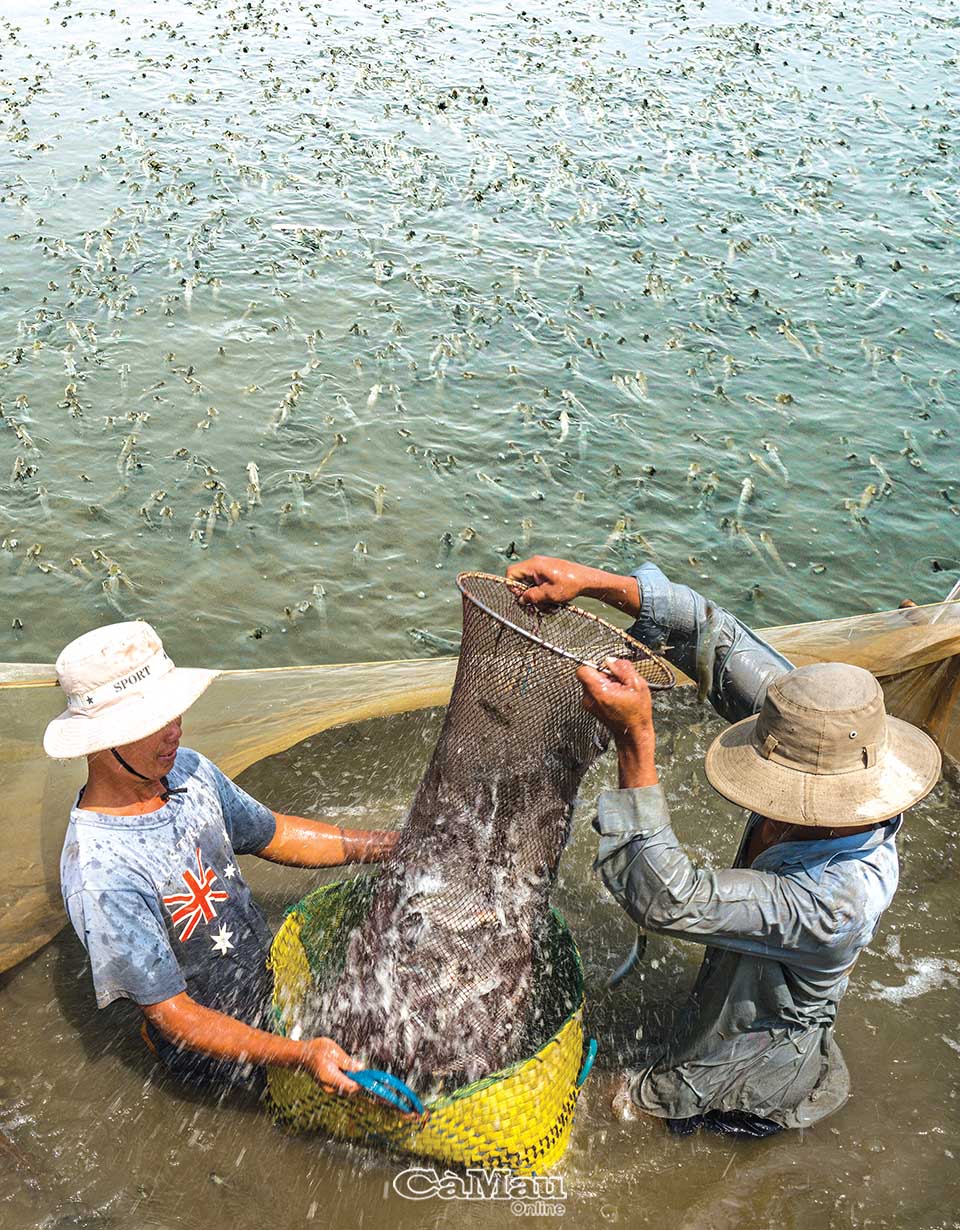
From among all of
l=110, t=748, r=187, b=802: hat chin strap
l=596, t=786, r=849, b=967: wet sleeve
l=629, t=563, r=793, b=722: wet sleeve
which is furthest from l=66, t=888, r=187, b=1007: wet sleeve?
l=629, t=563, r=793, b=722: wet sleeve

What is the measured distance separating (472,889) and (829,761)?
46.3 inches

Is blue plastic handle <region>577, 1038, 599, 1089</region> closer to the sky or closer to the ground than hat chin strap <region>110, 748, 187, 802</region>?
closer to the ground

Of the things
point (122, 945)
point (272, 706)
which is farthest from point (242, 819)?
point (272, 706)

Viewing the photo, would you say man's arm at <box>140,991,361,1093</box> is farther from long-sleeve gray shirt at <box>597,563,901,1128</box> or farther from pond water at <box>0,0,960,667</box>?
pond water at <box>0,0,960,667</box>

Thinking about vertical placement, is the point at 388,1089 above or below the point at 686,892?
below

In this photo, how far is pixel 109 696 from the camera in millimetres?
2818

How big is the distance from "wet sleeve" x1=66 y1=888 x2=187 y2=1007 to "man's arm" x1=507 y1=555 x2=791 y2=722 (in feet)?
4.54

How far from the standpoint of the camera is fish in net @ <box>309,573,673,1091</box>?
3.20 meters

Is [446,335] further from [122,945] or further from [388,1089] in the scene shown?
[388,1089]

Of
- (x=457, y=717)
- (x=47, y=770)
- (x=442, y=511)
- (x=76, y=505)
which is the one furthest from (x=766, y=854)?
(x=76, y=505)

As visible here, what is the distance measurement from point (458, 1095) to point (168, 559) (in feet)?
14.8
